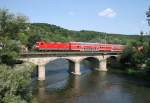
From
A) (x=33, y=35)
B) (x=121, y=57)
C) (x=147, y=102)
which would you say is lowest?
(x=147, y=102)

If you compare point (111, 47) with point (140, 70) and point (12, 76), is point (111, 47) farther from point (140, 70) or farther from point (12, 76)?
point (12, 76)

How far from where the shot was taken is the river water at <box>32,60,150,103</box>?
164ft

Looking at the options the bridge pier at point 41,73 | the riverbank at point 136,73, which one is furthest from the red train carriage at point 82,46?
the bridge pier at point 41,73

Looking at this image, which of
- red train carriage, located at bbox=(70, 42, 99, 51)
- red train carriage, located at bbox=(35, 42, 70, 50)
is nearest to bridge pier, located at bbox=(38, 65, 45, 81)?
red train carriage, located at bbox=(35, 42, 70, 50)

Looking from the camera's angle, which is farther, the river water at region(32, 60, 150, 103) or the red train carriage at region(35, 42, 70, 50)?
the red train carriage at region(35, 42, 70, 50)

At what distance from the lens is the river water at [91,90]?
4994 centimetres

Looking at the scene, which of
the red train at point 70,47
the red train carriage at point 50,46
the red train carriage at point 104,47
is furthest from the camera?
the red train carriage at point 104,47

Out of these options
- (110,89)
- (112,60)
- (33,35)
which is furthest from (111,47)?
(110,89)

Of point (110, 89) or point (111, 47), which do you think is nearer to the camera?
point (110, 89)

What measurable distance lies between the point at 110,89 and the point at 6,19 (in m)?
28.5

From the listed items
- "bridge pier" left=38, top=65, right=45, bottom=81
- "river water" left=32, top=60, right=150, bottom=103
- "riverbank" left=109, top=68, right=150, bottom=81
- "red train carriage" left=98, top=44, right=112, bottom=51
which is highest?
"red train carriage" left=98, top=44, right=112, bottom=51

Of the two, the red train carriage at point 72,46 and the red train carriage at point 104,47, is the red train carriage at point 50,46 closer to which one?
the red train carriage at point 72,46

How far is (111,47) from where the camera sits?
10588 cm

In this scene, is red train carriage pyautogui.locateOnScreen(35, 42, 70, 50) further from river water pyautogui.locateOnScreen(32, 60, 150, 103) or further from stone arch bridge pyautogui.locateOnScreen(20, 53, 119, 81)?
river water pyautogui.locateOnScreen(32, 60, 150, 103)
